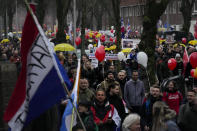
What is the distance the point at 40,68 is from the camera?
4738 mm

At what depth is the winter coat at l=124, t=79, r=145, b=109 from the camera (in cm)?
989

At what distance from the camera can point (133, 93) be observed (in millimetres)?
9898

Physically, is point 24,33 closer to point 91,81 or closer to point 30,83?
point 30,83

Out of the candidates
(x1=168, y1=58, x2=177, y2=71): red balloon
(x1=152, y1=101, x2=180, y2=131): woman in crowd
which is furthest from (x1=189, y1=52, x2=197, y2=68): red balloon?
(x1=152, y1=101, x2=180, y2=131): woman in crowd

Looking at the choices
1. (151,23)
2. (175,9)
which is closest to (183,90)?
(151,23)

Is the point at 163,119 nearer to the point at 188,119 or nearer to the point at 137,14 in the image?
the point at 188,119

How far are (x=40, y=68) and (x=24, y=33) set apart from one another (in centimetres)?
37

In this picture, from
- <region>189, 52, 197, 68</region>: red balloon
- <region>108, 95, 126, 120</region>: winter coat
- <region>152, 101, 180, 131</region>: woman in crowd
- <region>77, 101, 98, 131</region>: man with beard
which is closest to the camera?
<region>152, 101, 180, 131</region>: woman in crowd

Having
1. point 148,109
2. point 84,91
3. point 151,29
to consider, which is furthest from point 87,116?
point 151,29

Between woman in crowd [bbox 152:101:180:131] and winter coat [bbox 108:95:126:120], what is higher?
woman in crowd [bbox 152:101:180:131]

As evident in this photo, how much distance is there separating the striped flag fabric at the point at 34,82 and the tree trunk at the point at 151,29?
8.76 m

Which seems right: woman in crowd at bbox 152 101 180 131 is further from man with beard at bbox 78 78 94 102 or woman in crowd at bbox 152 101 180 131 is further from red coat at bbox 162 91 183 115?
red coat at bbox 162 91 183 115

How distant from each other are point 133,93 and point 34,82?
5.33 m

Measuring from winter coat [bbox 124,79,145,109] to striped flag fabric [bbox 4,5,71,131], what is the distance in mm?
5208
